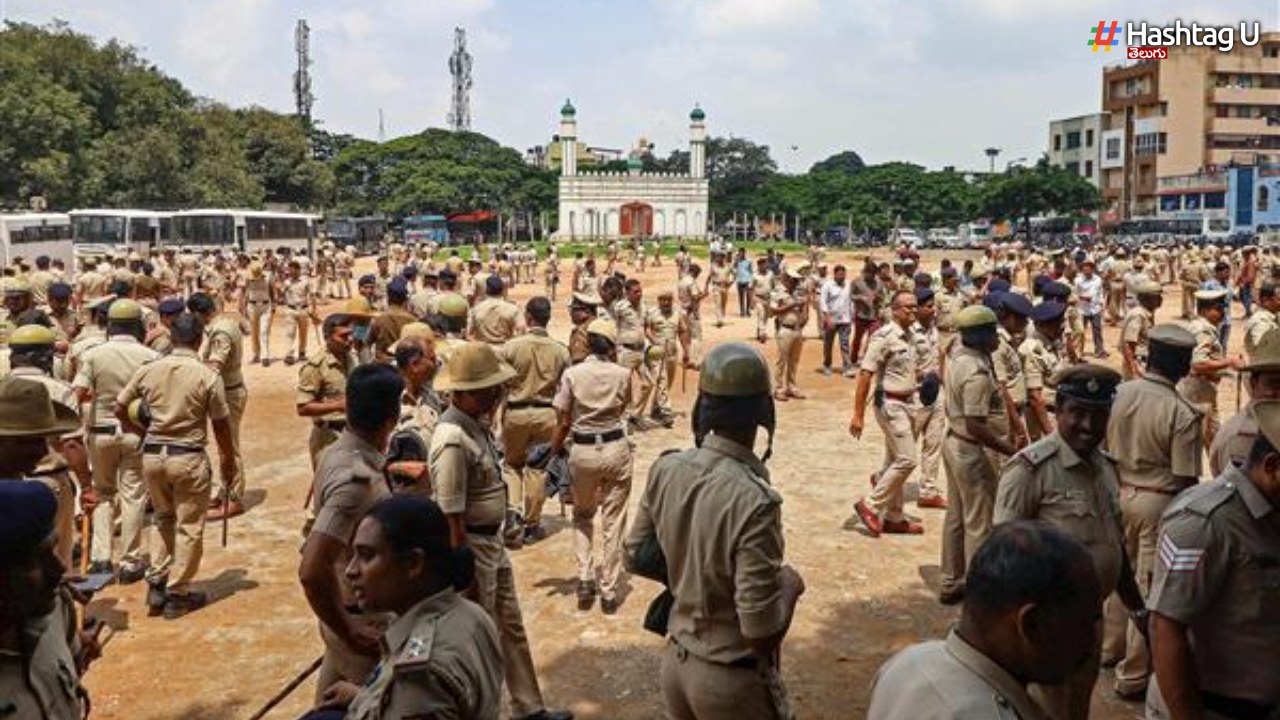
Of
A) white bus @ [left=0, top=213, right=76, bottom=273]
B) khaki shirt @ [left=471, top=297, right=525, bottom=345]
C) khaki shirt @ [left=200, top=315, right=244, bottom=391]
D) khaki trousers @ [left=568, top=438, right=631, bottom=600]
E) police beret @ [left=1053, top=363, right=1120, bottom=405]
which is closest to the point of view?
police beret @ [left=1053, top=363, right=1120, bottom=405]

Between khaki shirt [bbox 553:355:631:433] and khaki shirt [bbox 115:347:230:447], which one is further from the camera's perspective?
khaki shirt [bbox 553:355:631:433]

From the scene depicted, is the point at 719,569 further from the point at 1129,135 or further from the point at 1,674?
the point at 1129,135

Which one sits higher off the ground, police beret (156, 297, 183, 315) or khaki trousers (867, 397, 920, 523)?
police beret (156, 297, 183, 315)

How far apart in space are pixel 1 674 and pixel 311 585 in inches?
54.2

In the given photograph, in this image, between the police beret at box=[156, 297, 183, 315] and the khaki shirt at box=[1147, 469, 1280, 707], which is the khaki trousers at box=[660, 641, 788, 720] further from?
the police beret at box=[156, 297, 183, 315]

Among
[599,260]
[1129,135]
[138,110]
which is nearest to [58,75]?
[138,110]

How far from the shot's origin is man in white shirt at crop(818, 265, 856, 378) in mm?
16969

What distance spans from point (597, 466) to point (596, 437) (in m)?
0.22

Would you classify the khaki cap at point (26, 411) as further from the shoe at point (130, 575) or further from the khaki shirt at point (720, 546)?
the shoe at point (130, 575)

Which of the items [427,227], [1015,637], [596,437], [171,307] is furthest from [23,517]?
[427,227]

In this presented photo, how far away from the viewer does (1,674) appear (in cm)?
254

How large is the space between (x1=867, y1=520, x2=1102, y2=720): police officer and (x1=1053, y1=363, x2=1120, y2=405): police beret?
232 cm

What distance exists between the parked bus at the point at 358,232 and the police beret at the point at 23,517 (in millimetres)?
58137

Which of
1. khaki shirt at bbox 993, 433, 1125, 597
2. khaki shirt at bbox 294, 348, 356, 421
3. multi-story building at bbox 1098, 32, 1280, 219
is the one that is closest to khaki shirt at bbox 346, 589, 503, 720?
khaki shirt at bbox 993, 433, 1125, 597
